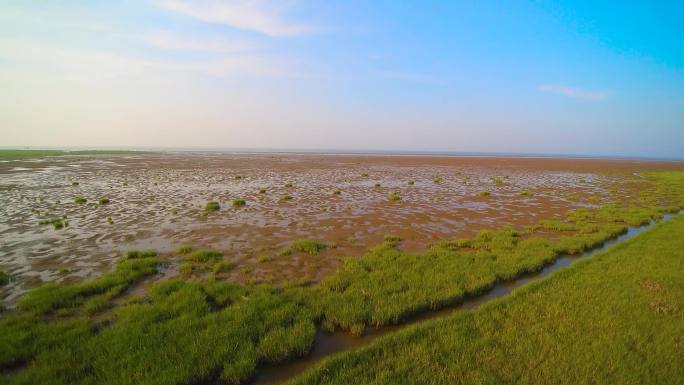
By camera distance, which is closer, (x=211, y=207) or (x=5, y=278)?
(x=5, y=278)

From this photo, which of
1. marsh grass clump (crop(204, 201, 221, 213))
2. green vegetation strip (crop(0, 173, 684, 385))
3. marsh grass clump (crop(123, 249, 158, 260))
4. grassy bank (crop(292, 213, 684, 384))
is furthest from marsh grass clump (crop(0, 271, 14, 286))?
grassy bank (crop(292, 213, 684, 384))

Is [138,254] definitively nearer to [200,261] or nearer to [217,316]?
[200,261]

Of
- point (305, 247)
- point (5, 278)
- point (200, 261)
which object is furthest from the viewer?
point (305, 247)

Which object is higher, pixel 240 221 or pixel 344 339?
pixel 240 221

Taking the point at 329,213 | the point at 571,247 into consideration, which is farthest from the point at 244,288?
the point at 571,247

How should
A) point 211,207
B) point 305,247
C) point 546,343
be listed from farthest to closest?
1. point 211,207
2. point 305,247
3. point 546,343

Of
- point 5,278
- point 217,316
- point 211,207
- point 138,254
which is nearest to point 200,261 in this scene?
point 138,254
